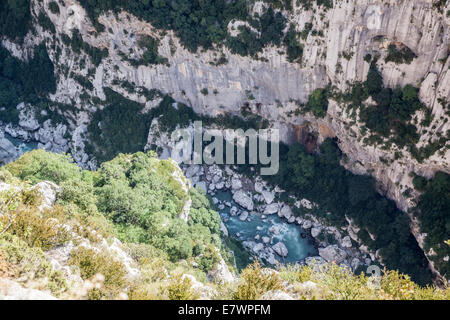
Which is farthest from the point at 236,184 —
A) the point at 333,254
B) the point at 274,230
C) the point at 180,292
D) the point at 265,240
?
the point at 180,292

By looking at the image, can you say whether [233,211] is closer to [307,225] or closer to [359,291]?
[307,225]

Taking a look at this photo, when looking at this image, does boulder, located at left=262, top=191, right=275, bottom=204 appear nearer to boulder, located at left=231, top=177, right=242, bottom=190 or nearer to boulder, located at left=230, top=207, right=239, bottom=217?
boulder, located at left=231, top=177, right=242, bottom=190

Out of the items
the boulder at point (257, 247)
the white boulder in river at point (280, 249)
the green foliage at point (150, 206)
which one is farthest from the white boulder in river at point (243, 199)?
the green foliage at point (150, 206)

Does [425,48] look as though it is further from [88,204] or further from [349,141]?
[88,204]

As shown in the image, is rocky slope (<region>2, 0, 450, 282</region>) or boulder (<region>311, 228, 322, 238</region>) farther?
boulder (<region>311, 228, 322, 238</region>)

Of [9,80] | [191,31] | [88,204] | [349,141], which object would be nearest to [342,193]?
[349,141]

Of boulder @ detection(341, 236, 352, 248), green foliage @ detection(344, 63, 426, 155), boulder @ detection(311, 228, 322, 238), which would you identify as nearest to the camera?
green foliage @ detection(344, 63, 426, 155)

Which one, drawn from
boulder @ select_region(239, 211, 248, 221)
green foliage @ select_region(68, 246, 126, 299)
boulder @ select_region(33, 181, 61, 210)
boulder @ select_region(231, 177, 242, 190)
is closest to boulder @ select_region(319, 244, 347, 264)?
boulder @ select_region(239, 211, 248, 221)

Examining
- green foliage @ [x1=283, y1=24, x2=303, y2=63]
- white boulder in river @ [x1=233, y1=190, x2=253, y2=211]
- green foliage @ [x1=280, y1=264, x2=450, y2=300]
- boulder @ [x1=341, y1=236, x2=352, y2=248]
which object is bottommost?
boulder @ [x1=341, y1=236, x2=352, y2=248]
